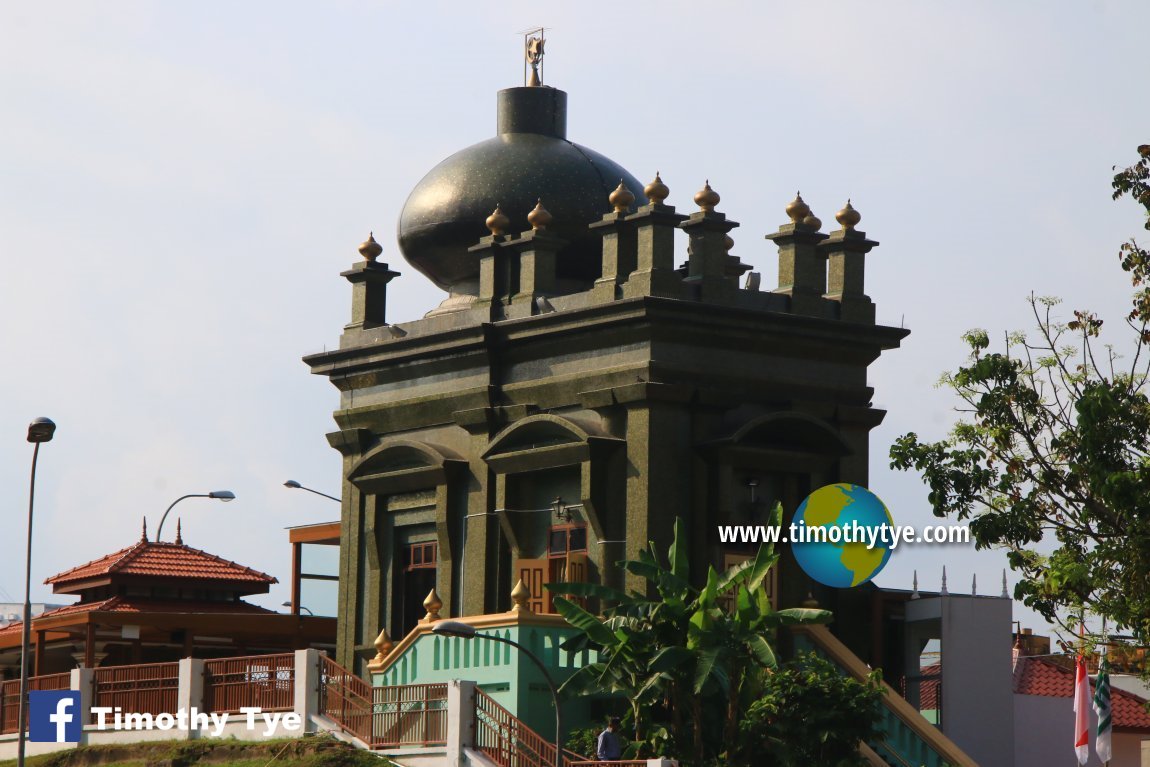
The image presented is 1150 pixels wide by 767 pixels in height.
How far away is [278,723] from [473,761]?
4.64 m

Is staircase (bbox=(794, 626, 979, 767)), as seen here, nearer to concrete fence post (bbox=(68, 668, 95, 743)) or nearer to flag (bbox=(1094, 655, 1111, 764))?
flag (bbox=(1094, 655, 1111, 764))

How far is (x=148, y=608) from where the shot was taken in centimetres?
4359

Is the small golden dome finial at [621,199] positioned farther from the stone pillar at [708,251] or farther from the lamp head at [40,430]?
the lamp head at [40,430]

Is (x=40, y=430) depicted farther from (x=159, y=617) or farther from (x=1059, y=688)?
(x=1059, y=688)

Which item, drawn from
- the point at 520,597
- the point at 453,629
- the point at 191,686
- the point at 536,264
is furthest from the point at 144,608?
the point at 453,629

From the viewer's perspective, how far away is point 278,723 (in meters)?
34.3

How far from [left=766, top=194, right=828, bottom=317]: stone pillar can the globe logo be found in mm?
2923

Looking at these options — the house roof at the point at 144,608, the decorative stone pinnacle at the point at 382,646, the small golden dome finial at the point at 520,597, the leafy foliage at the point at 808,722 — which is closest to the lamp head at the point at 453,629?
the small golden dome finial at the point at 520,597

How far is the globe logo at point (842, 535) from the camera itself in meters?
35.5

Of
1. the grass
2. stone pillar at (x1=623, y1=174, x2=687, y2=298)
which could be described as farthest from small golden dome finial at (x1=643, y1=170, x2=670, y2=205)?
the grass

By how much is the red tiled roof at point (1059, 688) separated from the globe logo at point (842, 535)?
35.3ft

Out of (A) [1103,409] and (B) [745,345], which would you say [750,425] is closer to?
(B) [745,345]

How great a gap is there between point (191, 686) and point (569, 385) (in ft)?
25.0

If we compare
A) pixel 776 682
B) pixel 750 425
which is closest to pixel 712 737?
pixel 776 682
